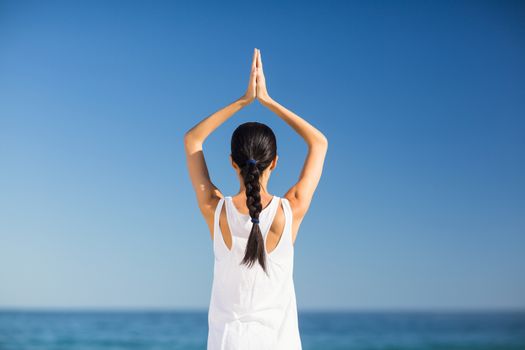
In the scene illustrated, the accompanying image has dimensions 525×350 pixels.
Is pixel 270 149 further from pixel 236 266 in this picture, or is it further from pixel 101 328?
pixel 101 328

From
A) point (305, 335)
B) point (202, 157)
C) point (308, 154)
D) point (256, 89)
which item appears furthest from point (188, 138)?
point (305, 335)

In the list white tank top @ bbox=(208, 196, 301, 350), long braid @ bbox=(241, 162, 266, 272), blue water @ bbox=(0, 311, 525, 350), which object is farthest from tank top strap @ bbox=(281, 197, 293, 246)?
blue water @ bbox=(0, 311, 525, 350)

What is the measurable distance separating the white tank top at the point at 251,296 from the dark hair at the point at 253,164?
3 centimetres

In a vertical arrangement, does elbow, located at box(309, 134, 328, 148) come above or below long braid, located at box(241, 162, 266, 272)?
above

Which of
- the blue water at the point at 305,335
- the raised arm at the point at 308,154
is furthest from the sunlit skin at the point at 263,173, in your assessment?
the blue water at the point at 305,335

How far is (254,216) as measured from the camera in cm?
237

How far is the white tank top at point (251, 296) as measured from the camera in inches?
93.7

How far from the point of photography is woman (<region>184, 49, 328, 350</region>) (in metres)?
2.38

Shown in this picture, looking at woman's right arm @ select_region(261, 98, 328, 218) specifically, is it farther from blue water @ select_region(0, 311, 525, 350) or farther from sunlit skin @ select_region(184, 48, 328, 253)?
blue water @ select_region(0, 311, 525, 350)

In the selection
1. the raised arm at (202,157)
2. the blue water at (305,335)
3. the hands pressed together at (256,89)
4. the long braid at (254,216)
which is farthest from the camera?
the blue water at (305,335)

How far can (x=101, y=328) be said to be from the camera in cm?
2441

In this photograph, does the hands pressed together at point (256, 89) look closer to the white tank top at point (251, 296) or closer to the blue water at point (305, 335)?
the white tank top at point (251, 296)

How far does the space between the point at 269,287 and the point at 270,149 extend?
48 centimetres

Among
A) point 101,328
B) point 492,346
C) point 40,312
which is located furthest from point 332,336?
point 40,312
